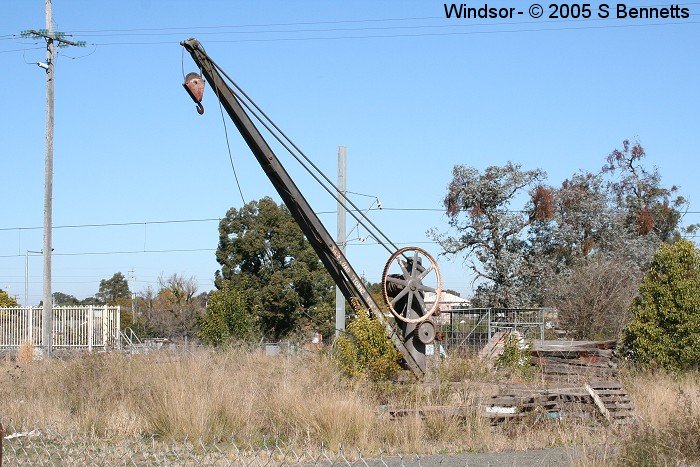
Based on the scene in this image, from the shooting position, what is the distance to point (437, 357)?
50.7ft

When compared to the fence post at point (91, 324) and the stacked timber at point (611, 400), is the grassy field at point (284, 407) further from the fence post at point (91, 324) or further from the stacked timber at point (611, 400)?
the fence post at point (91, 324)

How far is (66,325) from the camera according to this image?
31.0 m

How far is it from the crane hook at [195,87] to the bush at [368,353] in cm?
429

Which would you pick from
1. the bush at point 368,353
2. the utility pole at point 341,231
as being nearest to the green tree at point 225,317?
the utility pole at point 341,231

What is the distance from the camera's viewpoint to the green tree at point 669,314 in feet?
56.2

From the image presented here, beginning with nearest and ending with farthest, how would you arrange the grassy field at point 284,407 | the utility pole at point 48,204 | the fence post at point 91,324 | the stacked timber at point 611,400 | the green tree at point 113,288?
the grassy field at point 284,407, the stacked timber at point 611,400, the utility pole at point 48,204, the fence post at point 91,324, the green tree at point 113,288

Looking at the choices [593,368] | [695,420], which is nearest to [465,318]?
[593,368]

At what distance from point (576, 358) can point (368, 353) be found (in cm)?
538

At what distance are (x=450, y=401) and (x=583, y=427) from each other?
2012mm

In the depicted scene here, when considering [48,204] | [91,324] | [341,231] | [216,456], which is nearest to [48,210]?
[48,204]

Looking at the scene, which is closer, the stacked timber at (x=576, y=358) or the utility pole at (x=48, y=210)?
the stacked timber at (x=576, y=358)

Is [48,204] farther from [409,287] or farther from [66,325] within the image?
[409,287]

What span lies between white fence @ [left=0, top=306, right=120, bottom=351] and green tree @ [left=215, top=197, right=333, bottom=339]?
11.0m

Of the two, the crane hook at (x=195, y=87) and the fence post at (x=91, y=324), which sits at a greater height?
the crane hook at (x=195, y=87)
